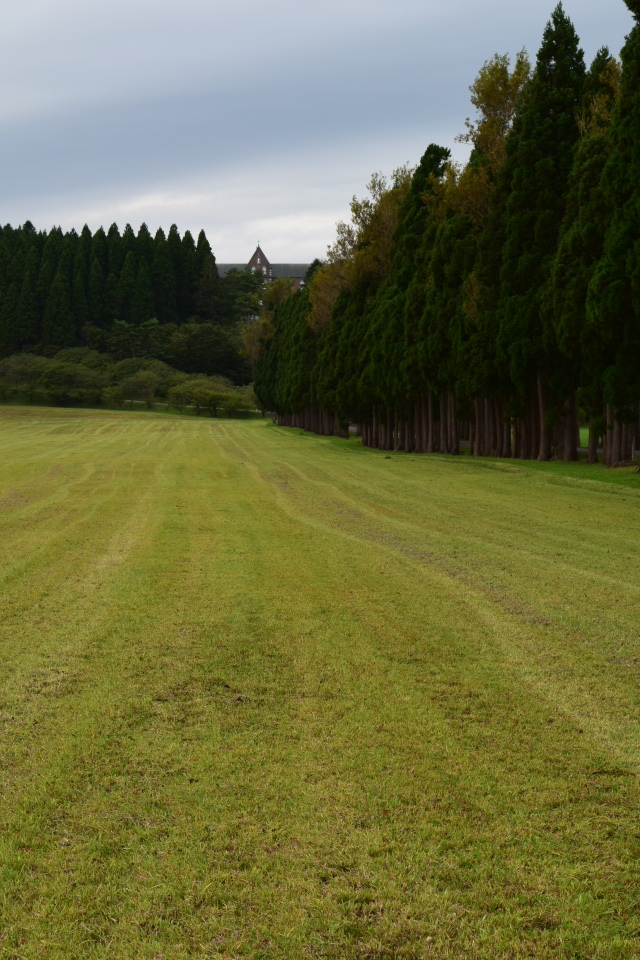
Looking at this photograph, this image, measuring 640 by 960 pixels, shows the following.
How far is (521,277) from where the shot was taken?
25.4 metres

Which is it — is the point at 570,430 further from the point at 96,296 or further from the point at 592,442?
the point at 96,296

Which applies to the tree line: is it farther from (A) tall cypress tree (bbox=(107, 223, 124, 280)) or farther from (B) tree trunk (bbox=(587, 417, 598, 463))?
(B) tree trunk (bbox=(587, 417, 598, 463))

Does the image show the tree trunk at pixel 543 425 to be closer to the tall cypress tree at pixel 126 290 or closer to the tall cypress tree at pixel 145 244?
the tall cypress tree at pixel 126 290

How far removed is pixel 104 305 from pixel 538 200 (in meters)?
94.8

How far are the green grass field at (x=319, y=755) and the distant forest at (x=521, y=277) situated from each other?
44.5 ft

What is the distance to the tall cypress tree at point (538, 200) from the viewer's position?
2472cm

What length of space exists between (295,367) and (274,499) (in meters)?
42.6

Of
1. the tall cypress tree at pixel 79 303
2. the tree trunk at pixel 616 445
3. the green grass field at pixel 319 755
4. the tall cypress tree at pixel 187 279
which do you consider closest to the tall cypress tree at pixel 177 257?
the tall cypress tree at pixel 187 279

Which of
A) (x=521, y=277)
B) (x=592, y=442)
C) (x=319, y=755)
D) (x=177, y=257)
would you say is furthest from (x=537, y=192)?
(x=177, y=257)

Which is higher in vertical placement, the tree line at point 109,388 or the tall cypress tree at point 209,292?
the tall cypress tree at point 209,292

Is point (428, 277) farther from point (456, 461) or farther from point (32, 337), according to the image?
point (32, 337)

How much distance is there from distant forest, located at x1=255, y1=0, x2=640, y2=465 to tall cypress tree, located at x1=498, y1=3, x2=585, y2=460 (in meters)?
0.04

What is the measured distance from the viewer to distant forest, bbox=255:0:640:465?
2016 centimetres

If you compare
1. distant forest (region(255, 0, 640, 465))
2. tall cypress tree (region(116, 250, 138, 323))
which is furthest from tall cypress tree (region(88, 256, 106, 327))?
distant forest (region(255, 0, 640, 465))
